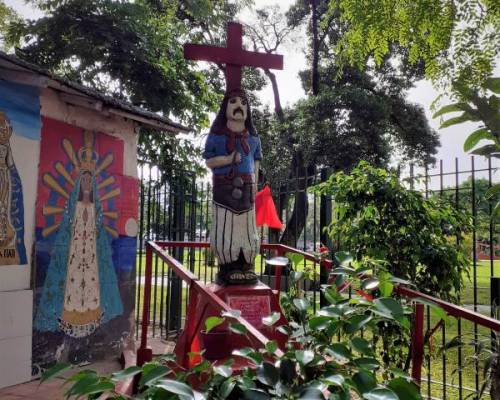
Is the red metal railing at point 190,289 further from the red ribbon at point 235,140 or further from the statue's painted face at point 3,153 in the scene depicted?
the statue's painted face at point 3,153

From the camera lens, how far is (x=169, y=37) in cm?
969

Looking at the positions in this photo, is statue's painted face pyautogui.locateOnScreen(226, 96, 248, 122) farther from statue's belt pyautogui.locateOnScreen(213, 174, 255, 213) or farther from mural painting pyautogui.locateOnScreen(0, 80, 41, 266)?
mural painting pyautogui.locateOnScreen(0, 80, 41, 266)

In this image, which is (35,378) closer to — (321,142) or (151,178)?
(151,178)

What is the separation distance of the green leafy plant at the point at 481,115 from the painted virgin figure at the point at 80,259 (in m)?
4.04

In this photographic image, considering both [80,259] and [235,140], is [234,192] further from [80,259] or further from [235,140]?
[80,259]

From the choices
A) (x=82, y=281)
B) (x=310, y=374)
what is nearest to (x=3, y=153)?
(x=82, y=281)

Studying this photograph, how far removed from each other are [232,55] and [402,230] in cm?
209

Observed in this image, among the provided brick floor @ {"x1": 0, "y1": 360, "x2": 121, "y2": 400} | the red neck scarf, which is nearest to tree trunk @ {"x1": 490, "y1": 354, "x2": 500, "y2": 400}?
the red neck scarf

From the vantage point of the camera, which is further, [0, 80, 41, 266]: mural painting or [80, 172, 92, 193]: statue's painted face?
[80, 172, 92, 193]: statue's painted face

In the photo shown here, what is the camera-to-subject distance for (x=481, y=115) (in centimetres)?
226

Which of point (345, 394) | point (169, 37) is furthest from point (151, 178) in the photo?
point (345, 394)

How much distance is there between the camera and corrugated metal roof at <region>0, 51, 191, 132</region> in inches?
167

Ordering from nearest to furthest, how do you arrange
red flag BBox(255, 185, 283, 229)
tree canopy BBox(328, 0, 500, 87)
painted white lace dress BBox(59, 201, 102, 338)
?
tree canopy BBox(328, 0, 500, 87)
painted white lace dress BBox(59, 201, 102, 338)
red flag BBox(255, 185, 283, 229)

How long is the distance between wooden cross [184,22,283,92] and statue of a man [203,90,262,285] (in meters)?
0.19
